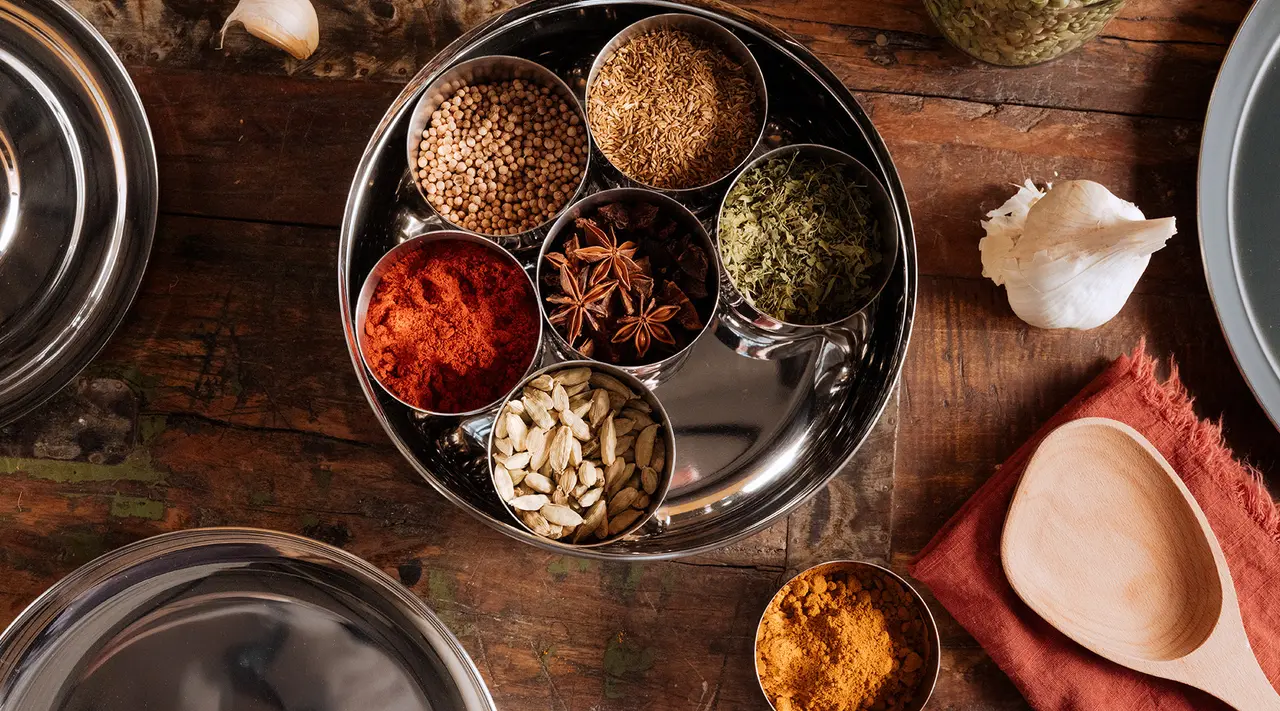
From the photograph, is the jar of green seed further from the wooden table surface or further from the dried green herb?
the dried green herb

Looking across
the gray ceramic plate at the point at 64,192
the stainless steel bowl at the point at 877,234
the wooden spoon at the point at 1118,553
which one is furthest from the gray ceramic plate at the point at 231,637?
the wooden spoon at the point at 1118,553

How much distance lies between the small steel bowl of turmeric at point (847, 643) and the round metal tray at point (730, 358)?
0.49 feet

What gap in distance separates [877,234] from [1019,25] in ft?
1.12

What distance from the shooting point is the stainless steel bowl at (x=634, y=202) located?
3.42 ft

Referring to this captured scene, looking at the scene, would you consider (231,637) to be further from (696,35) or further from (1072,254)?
(1072,254)

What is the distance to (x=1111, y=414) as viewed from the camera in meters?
1.14

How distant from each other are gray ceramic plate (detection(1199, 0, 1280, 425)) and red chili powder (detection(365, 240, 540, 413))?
107cm

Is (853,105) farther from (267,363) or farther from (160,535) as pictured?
(160,535)

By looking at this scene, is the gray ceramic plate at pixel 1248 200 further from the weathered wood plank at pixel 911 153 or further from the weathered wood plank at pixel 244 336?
the weathered wood plank at pixel 244 336

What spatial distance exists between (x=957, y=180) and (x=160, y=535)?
137cm

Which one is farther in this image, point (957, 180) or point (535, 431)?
point (957, 180)

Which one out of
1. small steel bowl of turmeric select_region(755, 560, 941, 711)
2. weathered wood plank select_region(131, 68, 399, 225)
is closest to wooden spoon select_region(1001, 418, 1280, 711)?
small steel bowl of turmeric select_region(755, 560, 941, 711)

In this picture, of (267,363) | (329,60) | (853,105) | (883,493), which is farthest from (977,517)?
(329,60)

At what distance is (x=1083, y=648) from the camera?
3.67 ft
